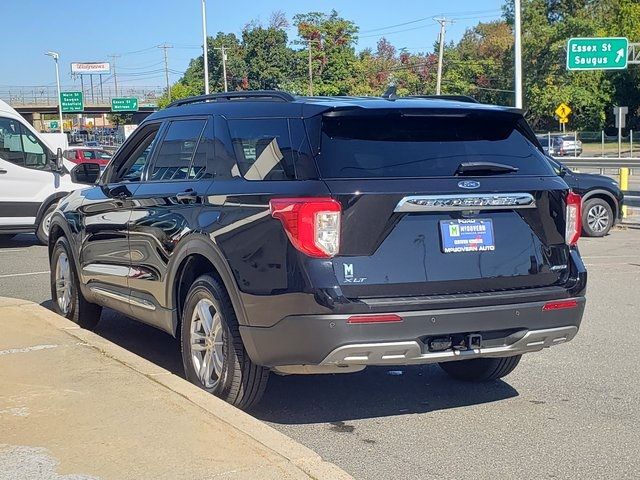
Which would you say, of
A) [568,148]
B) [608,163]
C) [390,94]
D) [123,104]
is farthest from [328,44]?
[390,94]

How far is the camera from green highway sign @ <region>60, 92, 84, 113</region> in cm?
8269

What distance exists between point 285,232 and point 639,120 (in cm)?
7227

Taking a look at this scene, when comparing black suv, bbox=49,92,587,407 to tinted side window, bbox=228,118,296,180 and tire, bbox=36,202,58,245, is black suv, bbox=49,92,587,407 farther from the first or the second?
tire, bbox=36,202,58,245

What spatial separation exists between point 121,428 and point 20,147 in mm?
11336

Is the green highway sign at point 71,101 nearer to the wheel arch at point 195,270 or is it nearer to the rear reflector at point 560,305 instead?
the wheel arch at point 195,270

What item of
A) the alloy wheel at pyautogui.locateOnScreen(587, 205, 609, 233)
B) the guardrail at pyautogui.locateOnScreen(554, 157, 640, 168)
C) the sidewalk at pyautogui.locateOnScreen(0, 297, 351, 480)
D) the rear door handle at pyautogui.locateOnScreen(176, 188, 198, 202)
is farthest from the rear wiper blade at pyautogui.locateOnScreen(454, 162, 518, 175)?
the guardrail at pyautogui.locateOnScreen(554, 157, 640, 168)

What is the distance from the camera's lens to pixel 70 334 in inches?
273

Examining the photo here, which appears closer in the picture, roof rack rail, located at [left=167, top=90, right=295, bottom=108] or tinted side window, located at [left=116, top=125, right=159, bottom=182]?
roof rack rail, located at [left=167, top=90, right=295, bottom=108]

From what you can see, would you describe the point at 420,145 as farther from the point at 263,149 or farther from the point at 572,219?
the point at 572,219

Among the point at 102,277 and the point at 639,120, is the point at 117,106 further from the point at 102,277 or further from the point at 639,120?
the point at 102,277

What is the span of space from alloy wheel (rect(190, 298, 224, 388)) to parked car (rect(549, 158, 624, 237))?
1161 cm

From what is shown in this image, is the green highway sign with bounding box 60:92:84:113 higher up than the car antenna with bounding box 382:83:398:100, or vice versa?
the green highway sign with bounding box 60:92:84:113

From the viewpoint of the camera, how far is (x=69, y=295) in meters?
8.11

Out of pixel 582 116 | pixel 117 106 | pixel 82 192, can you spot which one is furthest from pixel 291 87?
pixel 82 192
